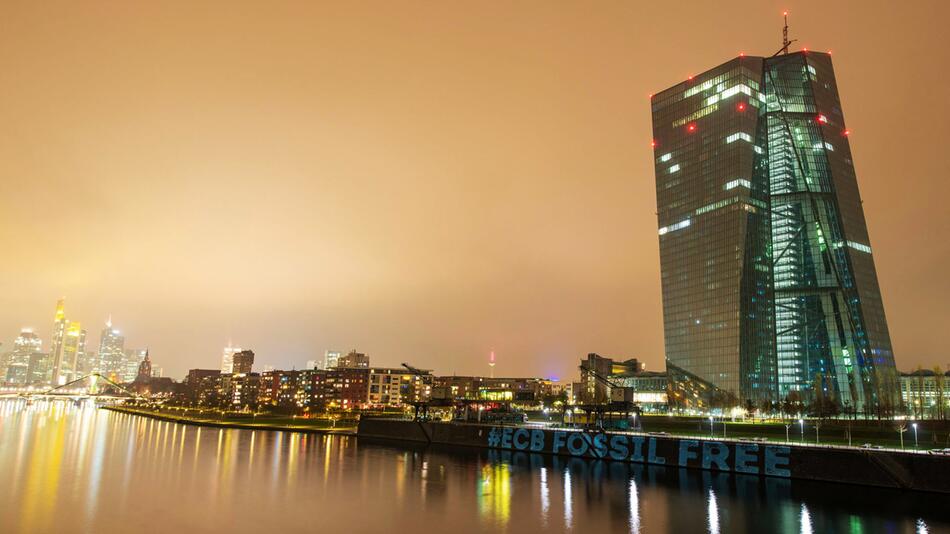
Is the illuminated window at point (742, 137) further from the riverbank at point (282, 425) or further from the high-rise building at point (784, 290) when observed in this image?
the riverbank at point (282, 425)

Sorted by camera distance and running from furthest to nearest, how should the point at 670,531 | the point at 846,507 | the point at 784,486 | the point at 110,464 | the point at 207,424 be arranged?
the point at 207,424, the point at 110,464, the point at 784,486, the point at 846,507, the point at 670,531

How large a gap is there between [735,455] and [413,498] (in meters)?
42.0

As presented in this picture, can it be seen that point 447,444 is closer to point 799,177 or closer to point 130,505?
point 130,505

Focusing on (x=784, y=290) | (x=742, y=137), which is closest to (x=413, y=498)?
(x=784, y=290)

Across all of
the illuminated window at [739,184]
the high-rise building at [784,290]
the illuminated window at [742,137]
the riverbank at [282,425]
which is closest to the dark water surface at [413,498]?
the riverbank at [282,425]

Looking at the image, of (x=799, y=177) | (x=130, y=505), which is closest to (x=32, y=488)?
(x=130, y=505)

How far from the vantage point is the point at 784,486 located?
2653 inches

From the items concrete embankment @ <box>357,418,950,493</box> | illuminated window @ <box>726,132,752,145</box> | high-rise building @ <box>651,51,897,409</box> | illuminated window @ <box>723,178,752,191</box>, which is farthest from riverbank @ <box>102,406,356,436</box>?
illuminated window @ <box>726,132,752,145</box>

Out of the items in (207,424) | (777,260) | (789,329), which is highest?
(777,260)

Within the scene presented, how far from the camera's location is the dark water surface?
161ft

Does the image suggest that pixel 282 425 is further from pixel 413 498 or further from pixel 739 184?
pixel 739 184

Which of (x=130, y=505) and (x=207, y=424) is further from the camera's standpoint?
(x=207, y=424)

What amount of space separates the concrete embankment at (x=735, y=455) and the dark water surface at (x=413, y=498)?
2.25m

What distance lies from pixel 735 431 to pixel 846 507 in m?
66.7
